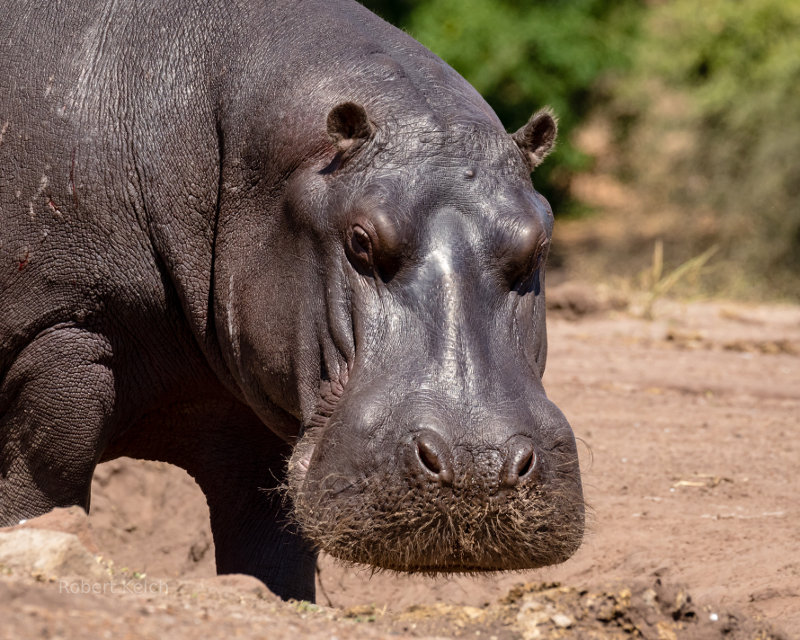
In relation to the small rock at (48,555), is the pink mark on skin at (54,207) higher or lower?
higher

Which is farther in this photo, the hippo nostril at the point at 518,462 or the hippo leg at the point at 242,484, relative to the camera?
the hippo leg at the point at 242,484

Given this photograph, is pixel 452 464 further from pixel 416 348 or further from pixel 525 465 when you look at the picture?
pixel 416 348

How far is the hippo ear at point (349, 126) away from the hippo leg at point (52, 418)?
1.13 m

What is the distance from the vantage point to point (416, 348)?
11.5 ft

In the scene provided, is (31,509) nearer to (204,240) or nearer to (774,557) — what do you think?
(204,240)

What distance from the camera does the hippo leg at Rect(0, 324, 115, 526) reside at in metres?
4.18

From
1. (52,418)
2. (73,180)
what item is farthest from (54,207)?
(52,418)

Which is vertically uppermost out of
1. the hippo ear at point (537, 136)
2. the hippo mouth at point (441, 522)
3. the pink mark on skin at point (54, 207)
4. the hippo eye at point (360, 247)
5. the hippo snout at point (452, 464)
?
the pink mark on skin at point (54, 207)

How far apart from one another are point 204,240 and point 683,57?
56.7 ft

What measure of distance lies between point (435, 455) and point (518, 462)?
236mm

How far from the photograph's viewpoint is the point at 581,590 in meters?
3.79

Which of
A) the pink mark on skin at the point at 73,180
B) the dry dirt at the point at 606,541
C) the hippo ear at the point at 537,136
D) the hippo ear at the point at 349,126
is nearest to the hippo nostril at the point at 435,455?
the dry dirt at the point at 606,541

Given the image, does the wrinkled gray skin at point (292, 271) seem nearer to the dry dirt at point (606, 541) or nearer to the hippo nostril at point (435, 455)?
the hippo nostril at point (435, 455)

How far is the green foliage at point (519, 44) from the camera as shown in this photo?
677 inches
